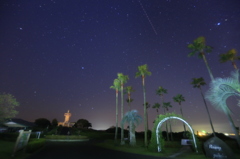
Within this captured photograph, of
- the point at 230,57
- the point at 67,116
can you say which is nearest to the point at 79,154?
the point at 230,57

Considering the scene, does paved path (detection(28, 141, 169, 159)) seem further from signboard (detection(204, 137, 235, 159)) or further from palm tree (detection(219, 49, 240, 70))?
palm tree (detection(219, 49, 240, 70))

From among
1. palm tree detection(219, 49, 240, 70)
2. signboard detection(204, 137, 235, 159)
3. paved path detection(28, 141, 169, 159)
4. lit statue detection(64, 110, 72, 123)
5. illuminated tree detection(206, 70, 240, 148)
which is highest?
palm tree detection(219, 49, 240, 70)

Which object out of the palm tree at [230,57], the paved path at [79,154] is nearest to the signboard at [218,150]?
the paved path at [79,154]

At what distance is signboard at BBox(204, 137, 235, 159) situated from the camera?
1060 centimetres

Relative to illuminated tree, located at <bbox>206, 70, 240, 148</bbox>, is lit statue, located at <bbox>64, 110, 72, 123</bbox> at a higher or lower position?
higher

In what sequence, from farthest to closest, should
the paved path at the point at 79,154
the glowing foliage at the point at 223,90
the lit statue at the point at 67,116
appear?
1. the lit statue at the point at 67,116
2. the paved path at the point at 79,154
3. the glowing foliage at the point at 223,90

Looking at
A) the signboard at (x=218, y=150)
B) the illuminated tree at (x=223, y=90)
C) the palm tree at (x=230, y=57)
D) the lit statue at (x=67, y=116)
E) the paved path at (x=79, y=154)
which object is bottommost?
the paved path at (x=79, y=154)

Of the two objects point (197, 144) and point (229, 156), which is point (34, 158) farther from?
point (197, 144)

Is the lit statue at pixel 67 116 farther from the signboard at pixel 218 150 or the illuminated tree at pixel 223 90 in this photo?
the illuminated tree at pixel 223 90

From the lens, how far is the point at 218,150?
11.1 m

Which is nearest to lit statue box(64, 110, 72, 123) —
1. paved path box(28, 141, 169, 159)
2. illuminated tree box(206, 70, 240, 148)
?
paved path box(28, 141, 169, 159)

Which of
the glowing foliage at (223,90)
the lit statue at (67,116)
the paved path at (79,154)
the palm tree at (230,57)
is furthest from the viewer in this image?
the lit statue at (67,116)

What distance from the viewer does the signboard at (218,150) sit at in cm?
1060

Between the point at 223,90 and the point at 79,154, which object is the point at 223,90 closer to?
the point at 223,90
